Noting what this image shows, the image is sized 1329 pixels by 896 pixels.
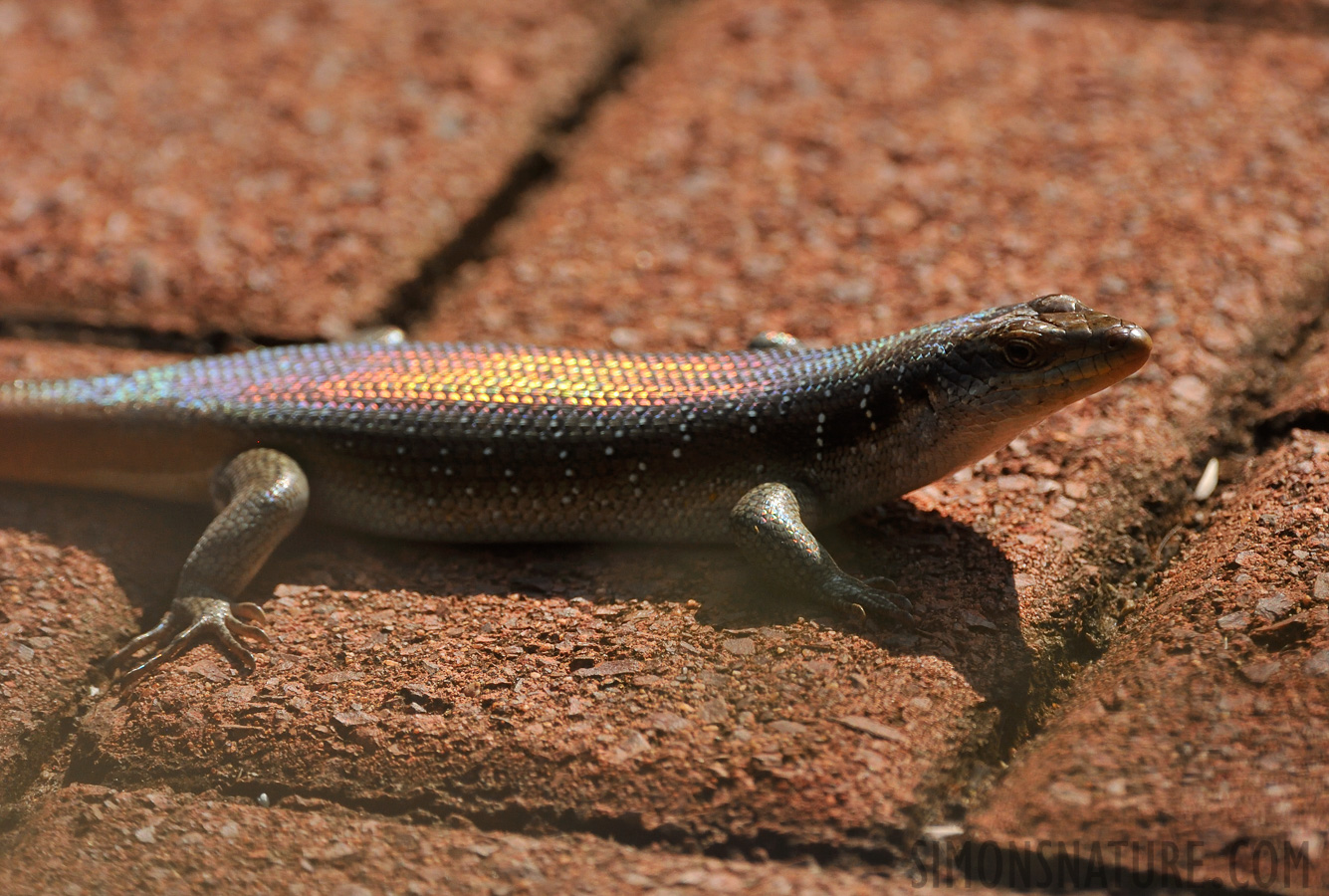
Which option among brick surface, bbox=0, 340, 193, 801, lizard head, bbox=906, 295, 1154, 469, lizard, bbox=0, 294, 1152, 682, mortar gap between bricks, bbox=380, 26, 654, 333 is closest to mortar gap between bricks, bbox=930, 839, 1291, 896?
lizard, bbox=0, 294, 1152, 682

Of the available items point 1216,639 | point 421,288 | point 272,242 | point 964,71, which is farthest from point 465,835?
point 964,71

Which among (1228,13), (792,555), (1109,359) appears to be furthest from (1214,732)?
(1228,13)

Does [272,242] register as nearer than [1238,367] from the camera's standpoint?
No

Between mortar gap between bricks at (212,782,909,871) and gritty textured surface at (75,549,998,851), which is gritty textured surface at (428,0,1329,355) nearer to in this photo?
gritty textured surface at (75,549,998,851)

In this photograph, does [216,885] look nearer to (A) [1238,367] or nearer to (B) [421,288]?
(B) [421,288]

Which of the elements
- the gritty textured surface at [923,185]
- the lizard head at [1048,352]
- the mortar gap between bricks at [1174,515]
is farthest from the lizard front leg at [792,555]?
the gritty textured surface at [923,185]

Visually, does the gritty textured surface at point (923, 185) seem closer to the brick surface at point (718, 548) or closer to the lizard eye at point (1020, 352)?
the brick surface at point (718, 548)
